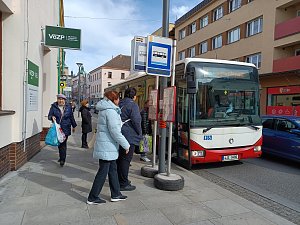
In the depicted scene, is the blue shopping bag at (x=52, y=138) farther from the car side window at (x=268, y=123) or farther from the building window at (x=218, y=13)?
the building window at (x=218, y=13)

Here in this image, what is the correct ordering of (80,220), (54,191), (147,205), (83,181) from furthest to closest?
(83,181), (54,191), (147,205), (80,220)

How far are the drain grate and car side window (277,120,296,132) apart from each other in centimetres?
318

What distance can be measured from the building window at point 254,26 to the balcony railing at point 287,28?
2043mm

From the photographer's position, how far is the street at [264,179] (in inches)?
180

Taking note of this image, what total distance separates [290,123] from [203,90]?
333 centimetres

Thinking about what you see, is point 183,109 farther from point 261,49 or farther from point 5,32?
point 261,49

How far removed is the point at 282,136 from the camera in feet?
25.5

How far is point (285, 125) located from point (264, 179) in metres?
2.72

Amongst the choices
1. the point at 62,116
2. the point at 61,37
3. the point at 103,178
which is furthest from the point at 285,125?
the point at 61,37

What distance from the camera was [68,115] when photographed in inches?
256

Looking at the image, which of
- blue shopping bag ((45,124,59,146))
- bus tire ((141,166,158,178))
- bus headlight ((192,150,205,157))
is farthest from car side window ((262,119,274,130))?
blue shopping bag ((45,124,59,146))

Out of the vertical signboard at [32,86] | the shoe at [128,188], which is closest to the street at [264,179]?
the shoe at [128,188]

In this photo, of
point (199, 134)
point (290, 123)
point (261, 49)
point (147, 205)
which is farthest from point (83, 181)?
point (261, 49)

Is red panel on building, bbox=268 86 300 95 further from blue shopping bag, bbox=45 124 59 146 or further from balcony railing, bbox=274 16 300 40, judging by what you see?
blue shopping bag, bbox=45 124 59 146
